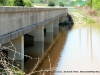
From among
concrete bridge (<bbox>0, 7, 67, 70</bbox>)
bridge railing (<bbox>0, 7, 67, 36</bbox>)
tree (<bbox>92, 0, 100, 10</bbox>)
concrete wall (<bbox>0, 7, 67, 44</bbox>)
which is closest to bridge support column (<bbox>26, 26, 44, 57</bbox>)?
concrete bridge (<bbox>0, 7, 67, 70</bbox>)

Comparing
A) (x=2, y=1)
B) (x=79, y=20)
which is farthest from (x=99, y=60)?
(x=79, y=20)

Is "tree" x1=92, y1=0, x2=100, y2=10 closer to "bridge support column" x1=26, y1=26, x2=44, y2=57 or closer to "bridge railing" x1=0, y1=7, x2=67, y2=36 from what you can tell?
"bridge support column" x1=26, y1=26, x2=44, y2=57

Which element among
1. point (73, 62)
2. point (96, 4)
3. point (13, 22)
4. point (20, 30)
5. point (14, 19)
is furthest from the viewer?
point (96, 4)

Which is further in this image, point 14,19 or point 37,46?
point 37,46

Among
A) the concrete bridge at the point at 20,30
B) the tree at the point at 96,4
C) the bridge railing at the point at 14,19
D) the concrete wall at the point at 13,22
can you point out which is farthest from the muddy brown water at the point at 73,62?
the tree at the point at 96,4

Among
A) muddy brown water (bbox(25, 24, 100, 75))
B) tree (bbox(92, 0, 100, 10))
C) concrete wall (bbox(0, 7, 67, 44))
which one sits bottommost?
muddy brown water (bbox(25, 24, 100, 75))

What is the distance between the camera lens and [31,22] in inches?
544

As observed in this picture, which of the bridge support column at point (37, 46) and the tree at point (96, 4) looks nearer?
the bridge support column at point (37, 46)

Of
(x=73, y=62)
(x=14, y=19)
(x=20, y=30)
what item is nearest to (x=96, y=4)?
(x=73, y=62)

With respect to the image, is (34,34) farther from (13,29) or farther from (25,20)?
(13,29)

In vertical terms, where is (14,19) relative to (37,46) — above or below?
above

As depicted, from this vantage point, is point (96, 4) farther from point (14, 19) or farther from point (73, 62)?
point (14, 19)

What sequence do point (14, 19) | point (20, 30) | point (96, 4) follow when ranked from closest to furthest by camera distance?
point (14, 19) → point (20, 30) → point (96, 4)

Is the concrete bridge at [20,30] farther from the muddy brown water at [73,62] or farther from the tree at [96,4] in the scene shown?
the tree at [96,4]
